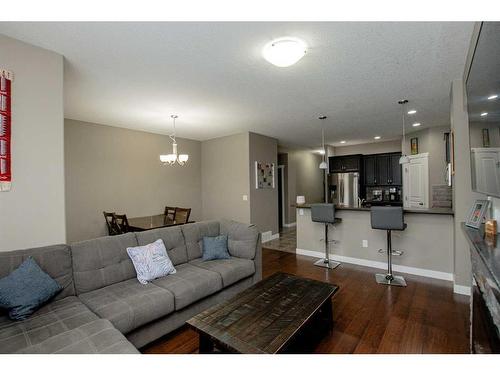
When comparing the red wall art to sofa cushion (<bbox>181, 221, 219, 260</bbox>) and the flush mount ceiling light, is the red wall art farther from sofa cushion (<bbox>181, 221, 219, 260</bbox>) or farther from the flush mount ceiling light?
the flush mount ceiling light

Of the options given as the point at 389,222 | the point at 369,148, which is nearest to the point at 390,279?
the point at 389,222

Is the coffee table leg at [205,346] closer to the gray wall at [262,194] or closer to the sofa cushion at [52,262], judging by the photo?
the sofa cushion at [52,262]

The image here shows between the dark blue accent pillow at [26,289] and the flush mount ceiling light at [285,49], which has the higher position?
the flush mount ceiling light at [285,49]

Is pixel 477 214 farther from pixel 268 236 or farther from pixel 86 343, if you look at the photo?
pixel 268 236

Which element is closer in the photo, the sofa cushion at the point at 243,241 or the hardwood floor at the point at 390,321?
the hardwood floor at the point at 390,321

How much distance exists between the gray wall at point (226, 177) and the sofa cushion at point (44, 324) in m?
3.75

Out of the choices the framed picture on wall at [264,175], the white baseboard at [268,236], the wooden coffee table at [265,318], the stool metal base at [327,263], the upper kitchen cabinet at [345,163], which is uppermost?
the upper kitchen cabinet at [345,163]

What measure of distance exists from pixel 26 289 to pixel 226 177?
4322 mm

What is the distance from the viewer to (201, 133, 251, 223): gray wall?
534 cm

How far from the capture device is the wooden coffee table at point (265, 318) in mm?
1404

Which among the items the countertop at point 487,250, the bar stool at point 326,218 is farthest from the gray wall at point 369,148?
the countertop at point 487,250

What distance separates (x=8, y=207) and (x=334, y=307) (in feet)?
10.4

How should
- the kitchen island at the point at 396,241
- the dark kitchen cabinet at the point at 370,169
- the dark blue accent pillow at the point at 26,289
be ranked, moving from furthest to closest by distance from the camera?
1. the dark kitchen cabinet at the point at 370,169
2. the kitchen island at the point at 396,241
3. the dark blue accent pillow at the point at 26,289

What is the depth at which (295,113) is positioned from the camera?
396 centimetres
